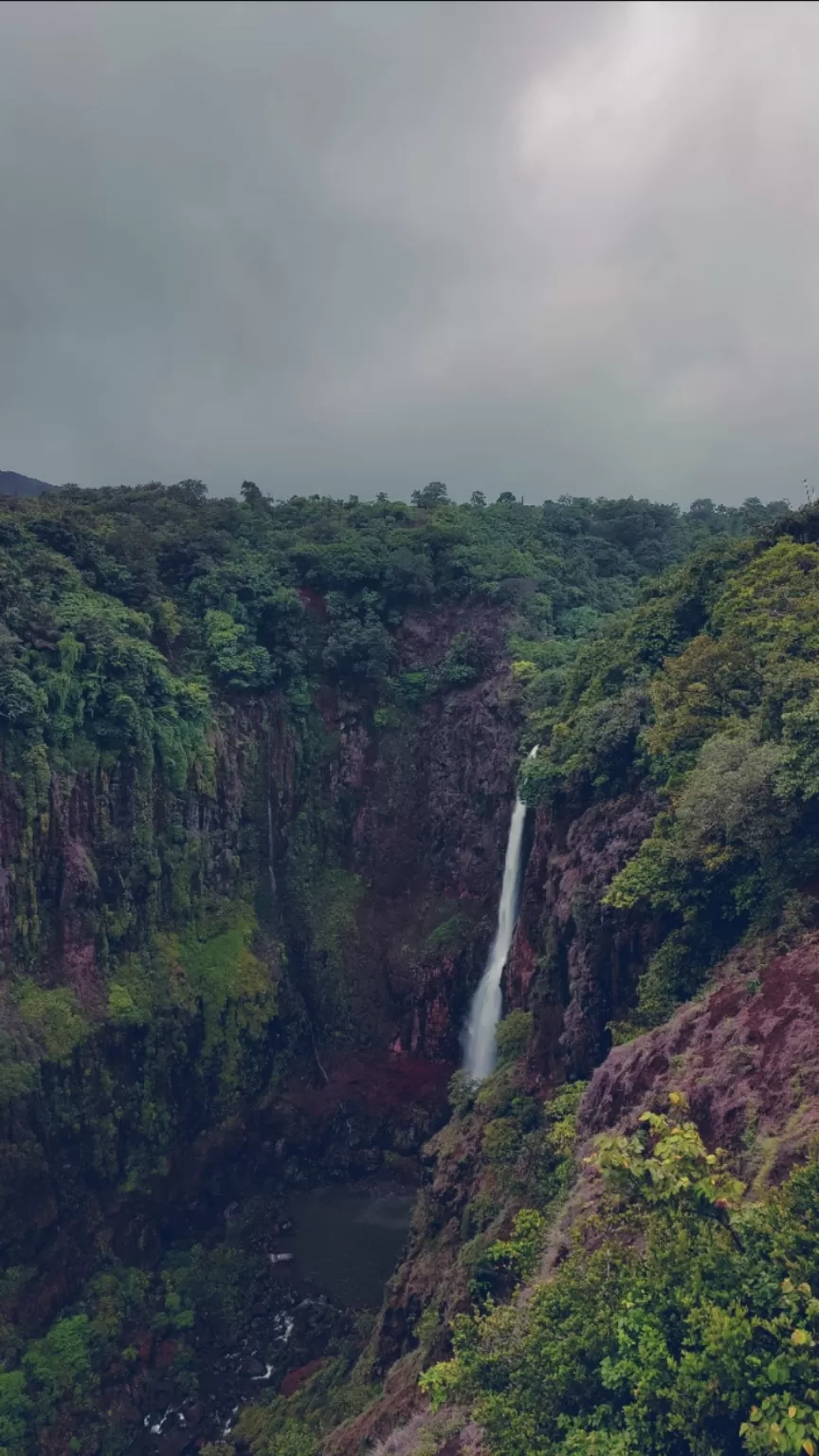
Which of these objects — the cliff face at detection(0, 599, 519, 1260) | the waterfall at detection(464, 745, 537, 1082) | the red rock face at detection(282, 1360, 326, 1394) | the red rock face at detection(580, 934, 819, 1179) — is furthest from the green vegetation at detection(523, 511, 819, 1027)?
the red rock face at detection(282, 1360, 326, 1394)

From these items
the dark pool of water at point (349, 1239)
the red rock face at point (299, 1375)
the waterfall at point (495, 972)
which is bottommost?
the red rock face at point (299, 1375)

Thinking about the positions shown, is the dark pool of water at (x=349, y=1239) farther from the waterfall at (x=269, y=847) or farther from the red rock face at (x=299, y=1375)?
the waterfall at (x=269, y=847)

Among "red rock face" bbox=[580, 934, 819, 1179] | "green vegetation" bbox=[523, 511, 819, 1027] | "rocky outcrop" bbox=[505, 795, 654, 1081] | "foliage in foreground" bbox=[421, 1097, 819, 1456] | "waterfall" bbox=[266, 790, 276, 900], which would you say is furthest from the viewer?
"waterfall" bbox=[266, 790, 276, 900]

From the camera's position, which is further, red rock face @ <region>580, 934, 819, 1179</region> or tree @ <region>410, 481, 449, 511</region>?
tree @ <region>410, 481, 449, 511</region>

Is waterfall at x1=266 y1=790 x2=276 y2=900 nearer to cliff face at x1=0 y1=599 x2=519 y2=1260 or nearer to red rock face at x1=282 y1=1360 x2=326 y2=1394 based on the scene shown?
cliff face at x1=0 y1=599 x2=519 y2=1260

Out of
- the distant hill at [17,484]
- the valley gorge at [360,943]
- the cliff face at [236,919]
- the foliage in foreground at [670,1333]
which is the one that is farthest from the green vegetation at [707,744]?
the distant hill at [17,484]

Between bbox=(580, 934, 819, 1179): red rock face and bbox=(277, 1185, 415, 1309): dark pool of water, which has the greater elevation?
bbox=(580, 934, 819, 1179): red rock face
